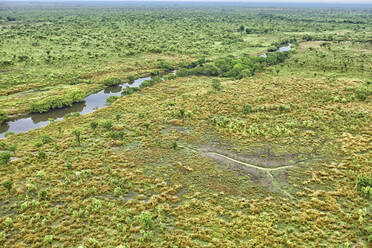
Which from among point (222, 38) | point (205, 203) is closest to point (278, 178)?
point (205, 203)

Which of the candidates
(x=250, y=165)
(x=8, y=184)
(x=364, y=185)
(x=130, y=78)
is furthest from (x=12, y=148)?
(x=364, y=185)

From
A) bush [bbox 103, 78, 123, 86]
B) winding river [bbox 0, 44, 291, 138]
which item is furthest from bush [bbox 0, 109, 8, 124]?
bush [bbox 103, 78, 123, 86]

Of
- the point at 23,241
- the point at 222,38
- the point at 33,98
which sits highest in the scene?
the point at 222,38

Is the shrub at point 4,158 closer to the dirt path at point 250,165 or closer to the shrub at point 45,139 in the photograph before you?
the shrub at point 45,139

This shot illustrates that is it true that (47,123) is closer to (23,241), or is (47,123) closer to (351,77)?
(23,241)

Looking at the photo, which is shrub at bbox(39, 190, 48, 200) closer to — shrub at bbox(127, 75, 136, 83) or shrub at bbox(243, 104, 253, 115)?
shrub at bbox(243, 104, 253, 115)

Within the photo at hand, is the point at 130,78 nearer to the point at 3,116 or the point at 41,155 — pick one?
the point at 3,116
